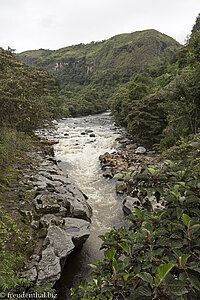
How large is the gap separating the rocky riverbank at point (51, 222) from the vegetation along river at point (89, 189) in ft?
1.61

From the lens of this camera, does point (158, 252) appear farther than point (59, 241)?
No

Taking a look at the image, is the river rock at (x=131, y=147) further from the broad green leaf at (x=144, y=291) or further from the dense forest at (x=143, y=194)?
the broad green leaf at (x=144, y=291)

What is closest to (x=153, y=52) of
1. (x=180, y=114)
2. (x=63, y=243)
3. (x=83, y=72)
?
(x=83, y=72)

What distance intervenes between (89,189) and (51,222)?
183 inches

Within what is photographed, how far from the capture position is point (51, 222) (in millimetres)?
5090

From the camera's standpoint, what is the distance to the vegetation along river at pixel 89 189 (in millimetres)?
4695

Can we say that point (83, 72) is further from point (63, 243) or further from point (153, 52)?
point (63, 243)

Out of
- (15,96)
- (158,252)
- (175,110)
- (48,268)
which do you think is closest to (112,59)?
(175,110)

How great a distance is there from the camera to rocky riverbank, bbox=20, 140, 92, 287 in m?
3.70

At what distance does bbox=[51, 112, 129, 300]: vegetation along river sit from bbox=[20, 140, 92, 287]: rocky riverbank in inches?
19.3

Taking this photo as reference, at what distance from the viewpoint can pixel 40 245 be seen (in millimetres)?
4293

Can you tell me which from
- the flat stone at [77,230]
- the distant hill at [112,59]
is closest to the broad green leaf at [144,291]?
the flat stone at [77,230]

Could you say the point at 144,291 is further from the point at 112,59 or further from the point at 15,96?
the point at 112,59

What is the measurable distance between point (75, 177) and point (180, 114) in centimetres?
770
